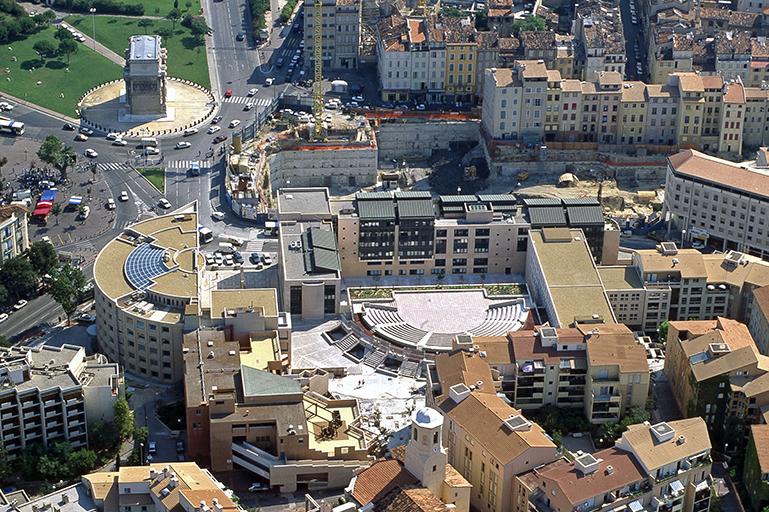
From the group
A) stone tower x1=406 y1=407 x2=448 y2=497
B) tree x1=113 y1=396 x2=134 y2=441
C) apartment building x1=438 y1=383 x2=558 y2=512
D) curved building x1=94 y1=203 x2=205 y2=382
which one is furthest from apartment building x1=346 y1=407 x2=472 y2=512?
curved building x1=94 y1=203 x2=205 y2=382

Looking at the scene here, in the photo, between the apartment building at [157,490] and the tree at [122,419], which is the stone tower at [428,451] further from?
the tree at [122,419]

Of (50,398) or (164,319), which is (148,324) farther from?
(50,398)

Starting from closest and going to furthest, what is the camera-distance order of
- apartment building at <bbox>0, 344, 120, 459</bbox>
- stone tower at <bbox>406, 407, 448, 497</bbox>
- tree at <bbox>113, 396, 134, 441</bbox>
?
stone tower at <bbox>406, 407, 448, 497</bbox>, apartment building at <bbox>0, 344, 120, 459</bbox>, tree at <bbox>113, 396, 134, 441</bbox>

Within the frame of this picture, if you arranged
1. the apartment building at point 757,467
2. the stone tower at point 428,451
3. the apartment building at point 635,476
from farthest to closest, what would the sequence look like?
the apartment building at point 757,467 → the apartment building at point 635,476 → the stone tower at point 428,451

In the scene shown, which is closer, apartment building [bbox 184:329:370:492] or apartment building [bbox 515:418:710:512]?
apartment building [bbox 515:418:710:512]

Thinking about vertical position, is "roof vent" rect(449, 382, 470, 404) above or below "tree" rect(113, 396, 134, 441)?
above

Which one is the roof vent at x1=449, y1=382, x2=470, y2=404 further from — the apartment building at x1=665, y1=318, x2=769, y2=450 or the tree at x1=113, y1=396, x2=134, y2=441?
the tree at x1=113, y1=396, x2=134, y2=441

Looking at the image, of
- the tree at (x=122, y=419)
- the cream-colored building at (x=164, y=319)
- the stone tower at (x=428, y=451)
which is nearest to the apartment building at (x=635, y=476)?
the stone tower at (x=428, y=451)
